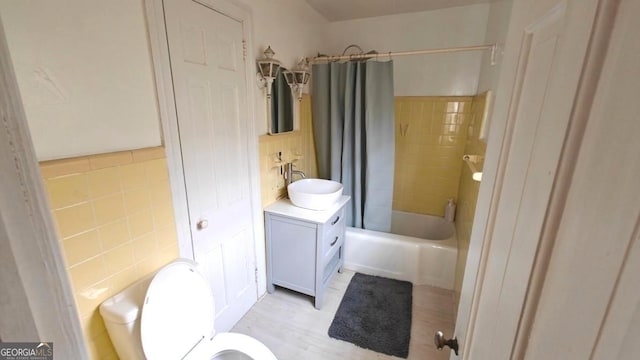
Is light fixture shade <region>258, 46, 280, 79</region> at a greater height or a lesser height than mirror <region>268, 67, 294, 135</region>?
greater

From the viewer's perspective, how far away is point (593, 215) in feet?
0.84

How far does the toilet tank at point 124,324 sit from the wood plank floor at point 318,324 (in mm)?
910

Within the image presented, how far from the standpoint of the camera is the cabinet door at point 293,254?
6.31ft

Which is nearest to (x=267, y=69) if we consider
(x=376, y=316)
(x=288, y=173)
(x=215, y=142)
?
(x=215, y=142)

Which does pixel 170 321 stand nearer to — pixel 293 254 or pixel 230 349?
pixel 230 349

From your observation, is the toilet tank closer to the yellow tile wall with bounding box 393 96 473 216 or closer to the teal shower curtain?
the teal shower curtain

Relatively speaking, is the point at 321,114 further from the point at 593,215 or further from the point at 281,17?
the point at 593,215

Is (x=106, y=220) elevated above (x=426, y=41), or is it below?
below

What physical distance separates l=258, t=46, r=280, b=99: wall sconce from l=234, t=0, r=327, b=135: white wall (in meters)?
0.06

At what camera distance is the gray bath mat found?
1.75 m

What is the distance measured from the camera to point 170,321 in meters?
1.10

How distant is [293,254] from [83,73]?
1578 millimetres

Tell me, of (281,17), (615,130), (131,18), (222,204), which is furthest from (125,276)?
(281,17)
